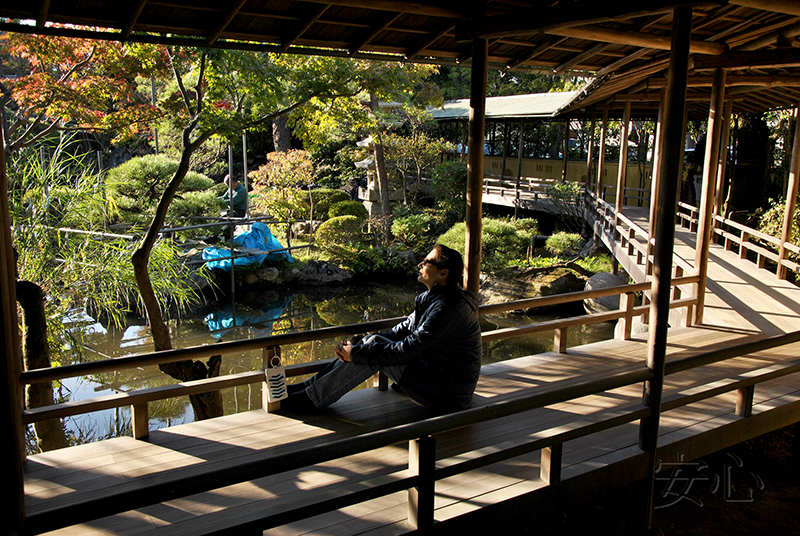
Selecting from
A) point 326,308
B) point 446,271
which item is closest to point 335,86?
point 446,271

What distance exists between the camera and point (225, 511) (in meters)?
2.85

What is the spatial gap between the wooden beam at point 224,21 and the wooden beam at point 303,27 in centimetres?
45

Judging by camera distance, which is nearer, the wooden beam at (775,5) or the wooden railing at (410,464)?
the wooden railing at (410,464)

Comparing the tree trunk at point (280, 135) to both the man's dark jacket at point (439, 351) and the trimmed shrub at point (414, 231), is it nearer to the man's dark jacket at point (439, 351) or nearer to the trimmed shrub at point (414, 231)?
the trimmed shrub at point (414, 231)

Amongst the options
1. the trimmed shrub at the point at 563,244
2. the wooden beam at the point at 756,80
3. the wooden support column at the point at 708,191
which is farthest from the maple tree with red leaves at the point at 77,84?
the trimmed shrub at the point at 563,244

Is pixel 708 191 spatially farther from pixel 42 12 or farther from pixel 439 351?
pixel 42 12

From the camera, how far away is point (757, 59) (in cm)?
570

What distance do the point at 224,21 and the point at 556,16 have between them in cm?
209

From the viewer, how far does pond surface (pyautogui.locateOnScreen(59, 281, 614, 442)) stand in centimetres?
865

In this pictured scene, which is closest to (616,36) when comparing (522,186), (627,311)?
(627,311)

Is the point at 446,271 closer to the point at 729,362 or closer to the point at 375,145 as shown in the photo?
the point at 729,362

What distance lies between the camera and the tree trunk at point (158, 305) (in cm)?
608

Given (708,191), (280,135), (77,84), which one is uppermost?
(280,135)

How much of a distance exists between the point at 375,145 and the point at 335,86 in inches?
446
